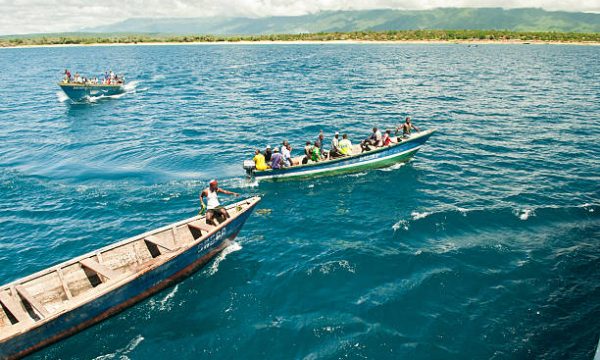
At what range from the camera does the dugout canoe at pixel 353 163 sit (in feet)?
84.2

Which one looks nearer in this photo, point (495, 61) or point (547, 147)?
point (547, 147)

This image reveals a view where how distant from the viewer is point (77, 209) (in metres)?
23.2

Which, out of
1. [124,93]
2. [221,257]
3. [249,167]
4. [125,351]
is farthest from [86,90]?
[125,351]

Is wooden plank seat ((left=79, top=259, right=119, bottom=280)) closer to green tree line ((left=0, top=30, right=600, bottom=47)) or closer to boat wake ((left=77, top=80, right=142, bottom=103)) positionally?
boat wake ((left=77, top=80, right=142, bottom=103))

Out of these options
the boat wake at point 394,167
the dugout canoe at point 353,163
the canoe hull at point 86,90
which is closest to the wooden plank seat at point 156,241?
the dugout canoe at point 353,163

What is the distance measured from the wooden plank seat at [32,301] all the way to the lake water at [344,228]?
1.80 meters

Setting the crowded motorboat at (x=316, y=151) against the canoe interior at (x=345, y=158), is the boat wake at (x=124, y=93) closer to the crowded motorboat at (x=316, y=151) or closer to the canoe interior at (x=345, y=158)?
the crowded motorboat at (x=316, y=151)

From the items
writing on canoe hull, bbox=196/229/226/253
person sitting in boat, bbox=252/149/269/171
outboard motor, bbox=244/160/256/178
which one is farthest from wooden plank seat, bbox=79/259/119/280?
person sitting in boat, bbox=252/149/269/171

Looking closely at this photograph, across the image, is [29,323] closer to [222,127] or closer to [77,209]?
[77,209]

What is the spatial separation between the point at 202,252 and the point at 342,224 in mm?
7997

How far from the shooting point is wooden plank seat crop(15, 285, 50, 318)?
41.3 feet

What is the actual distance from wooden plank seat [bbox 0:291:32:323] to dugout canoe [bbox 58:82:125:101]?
4723cm

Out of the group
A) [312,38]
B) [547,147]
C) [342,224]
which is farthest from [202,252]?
[312,38]

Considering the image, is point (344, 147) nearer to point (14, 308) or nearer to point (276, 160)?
point (276, 160)
